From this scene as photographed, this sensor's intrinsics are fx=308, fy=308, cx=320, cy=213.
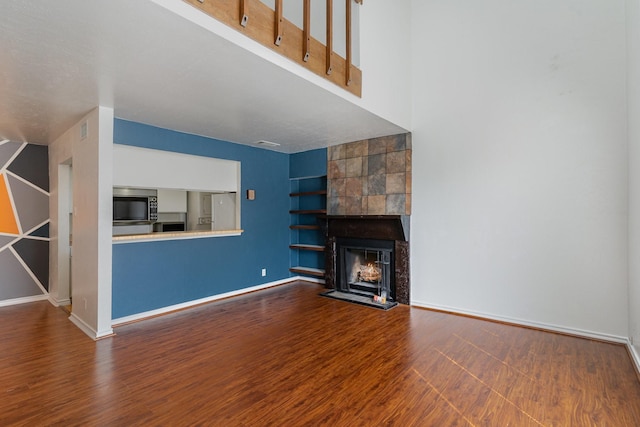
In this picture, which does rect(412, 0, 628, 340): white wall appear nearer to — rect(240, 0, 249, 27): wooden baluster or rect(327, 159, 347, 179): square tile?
rect(327, 159, 347, 179): square tile

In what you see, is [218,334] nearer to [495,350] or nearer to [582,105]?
[495,350]

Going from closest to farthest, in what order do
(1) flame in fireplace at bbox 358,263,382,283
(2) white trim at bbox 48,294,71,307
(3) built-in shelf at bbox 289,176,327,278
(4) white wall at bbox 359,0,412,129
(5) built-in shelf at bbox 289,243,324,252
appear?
(4) white wall at bbox 359,0,412,129 → (2) white trim at bbox 48,294,71,307 → (1) flame in fireplace at bbox 358,263,382,283 → (5) built-in shelf at bbox 289,243,324,252 → (3) built-in shelf at bbox 289,176,327,278

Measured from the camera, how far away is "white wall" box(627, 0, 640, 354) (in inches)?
105

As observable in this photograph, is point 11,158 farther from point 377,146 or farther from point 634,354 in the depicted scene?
point 634,354

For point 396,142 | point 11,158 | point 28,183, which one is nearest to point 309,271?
point 396,142

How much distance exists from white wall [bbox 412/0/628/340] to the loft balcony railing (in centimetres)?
158

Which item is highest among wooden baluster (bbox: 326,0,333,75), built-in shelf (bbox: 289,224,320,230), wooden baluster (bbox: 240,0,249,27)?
wooden baluster (bbox: 326,0,333,75)

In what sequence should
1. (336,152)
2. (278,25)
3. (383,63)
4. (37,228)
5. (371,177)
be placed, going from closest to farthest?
1. (278,25)
2. (383,63)
3. (371,177)
4. (37,228)
5. (336,152)

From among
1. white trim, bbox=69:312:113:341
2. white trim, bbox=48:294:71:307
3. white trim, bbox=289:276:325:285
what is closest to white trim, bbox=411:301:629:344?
white trim, bbox=289:276:325:285

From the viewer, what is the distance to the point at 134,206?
19.4 feet

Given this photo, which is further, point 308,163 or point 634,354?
point 308,163

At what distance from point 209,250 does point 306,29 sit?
338cm

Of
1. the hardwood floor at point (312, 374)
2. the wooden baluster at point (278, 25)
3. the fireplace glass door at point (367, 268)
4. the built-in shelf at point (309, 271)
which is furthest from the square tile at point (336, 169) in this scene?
the wooden baluster at point (278, 25)

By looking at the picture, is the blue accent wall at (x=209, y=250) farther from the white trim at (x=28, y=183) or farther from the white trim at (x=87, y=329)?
the white trim at (x=28, y=183)
